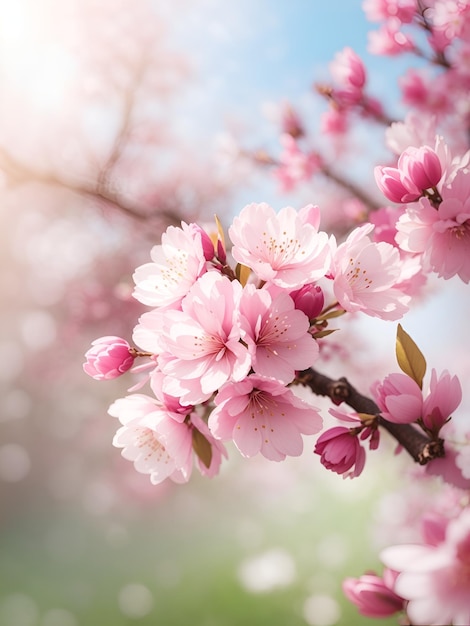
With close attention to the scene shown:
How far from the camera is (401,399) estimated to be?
28.5 inches

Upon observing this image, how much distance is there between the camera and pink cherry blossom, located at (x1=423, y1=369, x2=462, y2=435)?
0.73 meters

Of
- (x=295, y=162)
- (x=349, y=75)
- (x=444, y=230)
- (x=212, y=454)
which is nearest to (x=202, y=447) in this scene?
(x=212, y=454)

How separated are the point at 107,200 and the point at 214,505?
3.79 metres

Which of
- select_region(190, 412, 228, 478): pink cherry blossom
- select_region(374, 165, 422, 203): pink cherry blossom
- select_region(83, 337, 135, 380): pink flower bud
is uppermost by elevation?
select_region(374, 165, 422, 203): pink cherry blossom

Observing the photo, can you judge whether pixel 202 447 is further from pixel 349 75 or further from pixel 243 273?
pixel 349 75

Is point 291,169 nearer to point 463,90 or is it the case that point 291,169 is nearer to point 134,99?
point 463,90

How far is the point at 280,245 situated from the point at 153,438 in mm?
325

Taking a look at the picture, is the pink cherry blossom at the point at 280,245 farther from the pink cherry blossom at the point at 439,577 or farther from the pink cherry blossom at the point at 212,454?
the pink cherry blossom at the point at 439,577

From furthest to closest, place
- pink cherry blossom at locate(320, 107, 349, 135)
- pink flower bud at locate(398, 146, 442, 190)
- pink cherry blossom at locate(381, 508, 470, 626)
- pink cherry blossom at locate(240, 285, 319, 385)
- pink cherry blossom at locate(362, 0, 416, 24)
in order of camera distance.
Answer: pink cherry blossom at locate(320, 107, 349, 135), pink cherry blossom at locate(362, 0, 416, 24), pink flower bud at locate(398, 146, 442, 190), pink cherry blossom at locate(240, 285, 319, 385), pink cherry blossom at locate(381, 508, 470, 626)

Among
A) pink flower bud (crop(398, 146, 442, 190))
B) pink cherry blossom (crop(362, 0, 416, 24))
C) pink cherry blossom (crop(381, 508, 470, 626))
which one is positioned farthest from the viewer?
pink cherry blossom (crop(362, 0, 416, 24))

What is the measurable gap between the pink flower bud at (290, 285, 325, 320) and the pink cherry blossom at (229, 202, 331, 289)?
0.04 ft

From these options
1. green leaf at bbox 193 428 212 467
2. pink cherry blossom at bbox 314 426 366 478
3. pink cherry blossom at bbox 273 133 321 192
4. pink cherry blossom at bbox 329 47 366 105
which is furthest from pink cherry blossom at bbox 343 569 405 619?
pink cherry blossom at bbox 273 133 321 192

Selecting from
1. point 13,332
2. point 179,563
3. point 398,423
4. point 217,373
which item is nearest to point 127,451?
point 217,373

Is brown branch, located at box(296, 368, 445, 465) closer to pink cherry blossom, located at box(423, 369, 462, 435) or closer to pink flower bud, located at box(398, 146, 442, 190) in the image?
pink cherry blossom, located at box(423, 369, 462, 435)
